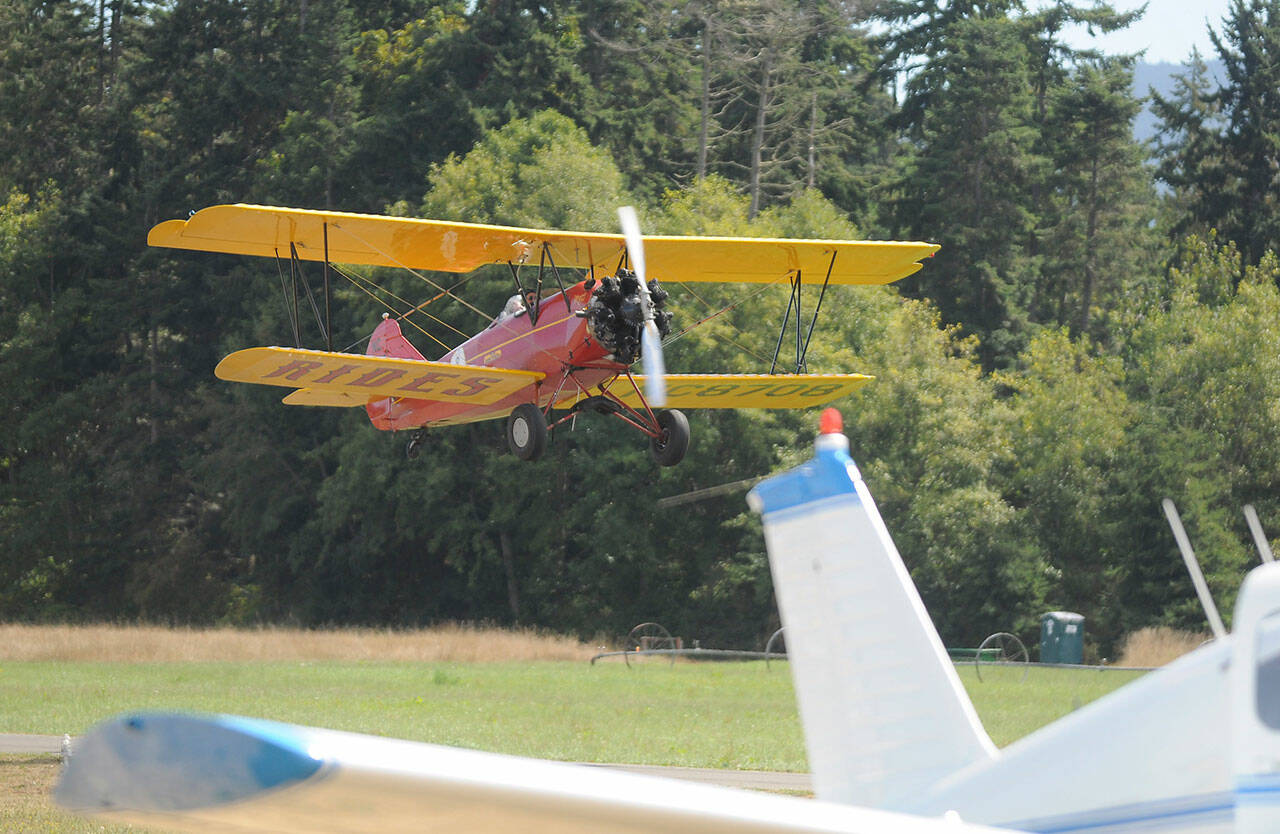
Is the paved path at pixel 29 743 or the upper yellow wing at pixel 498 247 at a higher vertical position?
the upper yellow wing at pixel 498 247

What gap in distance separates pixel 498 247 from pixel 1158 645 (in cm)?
1977

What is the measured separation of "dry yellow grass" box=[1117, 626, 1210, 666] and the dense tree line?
3.57 m

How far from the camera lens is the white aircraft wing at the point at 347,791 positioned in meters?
2.54

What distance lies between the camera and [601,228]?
40.0 meters

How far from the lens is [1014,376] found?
46.3 metres

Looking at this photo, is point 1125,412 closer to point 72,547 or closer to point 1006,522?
point 1006,522

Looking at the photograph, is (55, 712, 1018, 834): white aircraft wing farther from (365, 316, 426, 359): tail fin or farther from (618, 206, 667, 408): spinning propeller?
(365, 316, 426, 359): tail fin

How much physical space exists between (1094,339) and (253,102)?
102ft

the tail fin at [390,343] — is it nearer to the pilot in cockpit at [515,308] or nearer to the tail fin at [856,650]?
the pilot in cockpit at [515,308]

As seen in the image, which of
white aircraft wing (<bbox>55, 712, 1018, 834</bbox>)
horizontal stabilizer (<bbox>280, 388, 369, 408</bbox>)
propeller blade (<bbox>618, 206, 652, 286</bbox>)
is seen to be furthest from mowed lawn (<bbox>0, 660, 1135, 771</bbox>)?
white aircraft wing (<bbox>55, 712, 1018, 834</bbox>)

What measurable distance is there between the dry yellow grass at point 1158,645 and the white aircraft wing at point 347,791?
27635 millimetres

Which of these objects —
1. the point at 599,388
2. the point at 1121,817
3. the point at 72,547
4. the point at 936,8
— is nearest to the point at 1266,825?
the point at 1121,817

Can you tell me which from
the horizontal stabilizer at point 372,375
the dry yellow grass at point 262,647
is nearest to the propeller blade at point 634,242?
the horizontal stabilizer at point 372,375

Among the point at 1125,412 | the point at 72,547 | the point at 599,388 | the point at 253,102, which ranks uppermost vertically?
the point at 253,102
